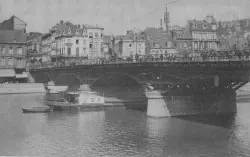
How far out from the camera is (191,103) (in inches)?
2549

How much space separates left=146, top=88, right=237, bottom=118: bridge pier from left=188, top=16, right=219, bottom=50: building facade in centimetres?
7056

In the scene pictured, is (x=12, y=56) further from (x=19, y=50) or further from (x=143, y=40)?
(x=143, y=40)

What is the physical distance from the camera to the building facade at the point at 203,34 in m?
135

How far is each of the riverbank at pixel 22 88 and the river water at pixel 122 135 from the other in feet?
147

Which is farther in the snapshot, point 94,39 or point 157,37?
point 94,39

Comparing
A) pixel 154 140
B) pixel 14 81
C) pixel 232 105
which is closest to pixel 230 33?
pixel 14 81

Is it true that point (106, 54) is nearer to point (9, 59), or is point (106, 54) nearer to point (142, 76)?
point (9, 59)

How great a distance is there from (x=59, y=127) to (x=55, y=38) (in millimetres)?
92155

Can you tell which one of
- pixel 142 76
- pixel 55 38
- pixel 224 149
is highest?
pixel 55 38

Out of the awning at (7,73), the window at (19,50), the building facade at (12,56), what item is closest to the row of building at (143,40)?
the window at (19,50)

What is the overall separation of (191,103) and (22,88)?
65.1 metres

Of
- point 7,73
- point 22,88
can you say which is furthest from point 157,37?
point 7,73

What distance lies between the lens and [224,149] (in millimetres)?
41656

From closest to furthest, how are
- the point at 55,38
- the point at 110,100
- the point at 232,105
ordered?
the point at 232,105 → the point at 110,100 → the point at 55,38
